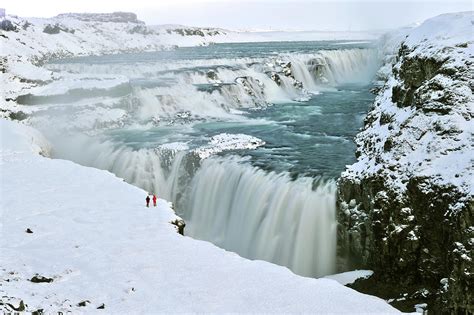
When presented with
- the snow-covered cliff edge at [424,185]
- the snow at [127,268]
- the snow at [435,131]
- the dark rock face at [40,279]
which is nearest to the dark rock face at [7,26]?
the snow at [127,268]

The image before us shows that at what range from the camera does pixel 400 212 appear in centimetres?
1516

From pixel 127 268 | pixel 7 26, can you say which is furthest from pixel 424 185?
pixel 7 26

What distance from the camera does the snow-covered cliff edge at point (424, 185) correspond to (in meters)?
13.3

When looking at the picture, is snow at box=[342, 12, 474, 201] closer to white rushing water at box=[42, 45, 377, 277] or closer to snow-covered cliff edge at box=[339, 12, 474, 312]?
snow-covered cliff edge at box=[339, 12, 474, 312]

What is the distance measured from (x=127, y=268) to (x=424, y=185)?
9.42 m

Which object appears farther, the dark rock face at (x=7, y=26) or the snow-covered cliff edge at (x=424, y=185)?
the dark rock face at (x=7, y=26)

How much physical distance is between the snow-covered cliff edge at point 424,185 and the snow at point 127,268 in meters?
4.11

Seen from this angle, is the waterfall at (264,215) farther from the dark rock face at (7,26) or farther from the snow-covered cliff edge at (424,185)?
the dark rock face at (7,26)

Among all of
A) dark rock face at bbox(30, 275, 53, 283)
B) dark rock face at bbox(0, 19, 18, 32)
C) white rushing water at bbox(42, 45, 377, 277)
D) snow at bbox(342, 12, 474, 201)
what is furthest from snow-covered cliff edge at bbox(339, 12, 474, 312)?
dark rock face at bbox(0, 19, 18, 32)

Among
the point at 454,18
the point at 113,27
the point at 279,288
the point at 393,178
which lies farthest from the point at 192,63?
the point at 113,27

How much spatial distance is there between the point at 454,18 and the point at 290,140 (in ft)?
41.1

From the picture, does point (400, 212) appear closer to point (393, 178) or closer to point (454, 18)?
point (393, 178)

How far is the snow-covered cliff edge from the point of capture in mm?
13337

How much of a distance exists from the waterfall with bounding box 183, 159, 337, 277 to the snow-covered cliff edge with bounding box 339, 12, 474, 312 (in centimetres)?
123
